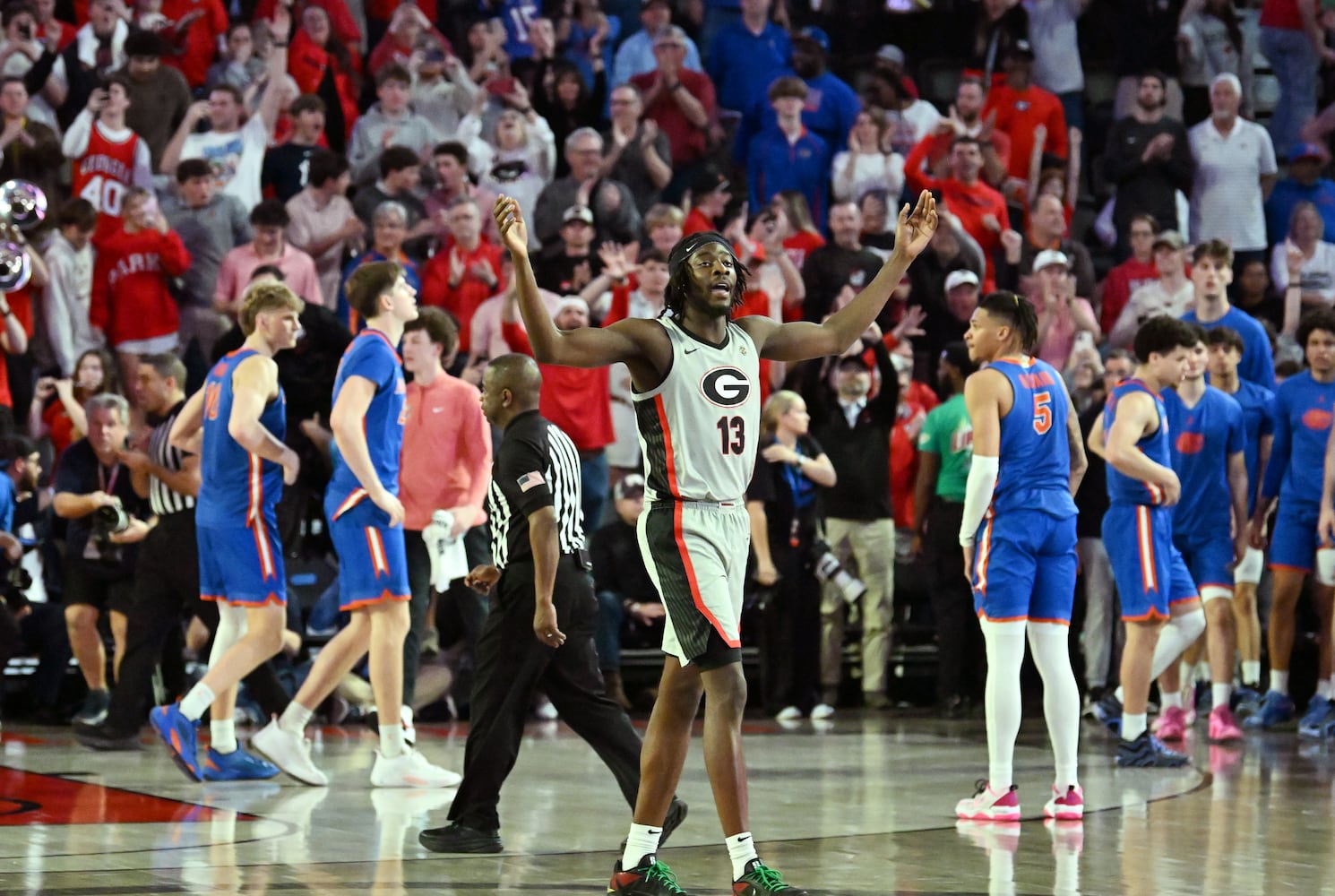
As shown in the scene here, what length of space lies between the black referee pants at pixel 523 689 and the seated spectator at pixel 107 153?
7.00 metres

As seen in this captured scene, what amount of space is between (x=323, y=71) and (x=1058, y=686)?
890 cm

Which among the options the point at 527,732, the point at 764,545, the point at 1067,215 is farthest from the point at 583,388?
the point at 1067,215

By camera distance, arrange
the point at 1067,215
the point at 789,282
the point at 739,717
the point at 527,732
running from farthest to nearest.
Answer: the point at 1067,215 → the point at 789,282 → the point at 527,732 → the point at 739,717

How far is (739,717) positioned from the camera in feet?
17.1

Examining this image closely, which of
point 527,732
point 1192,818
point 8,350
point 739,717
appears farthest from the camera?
point 8,350

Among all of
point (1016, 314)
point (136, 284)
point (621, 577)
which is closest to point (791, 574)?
point (621, 577)

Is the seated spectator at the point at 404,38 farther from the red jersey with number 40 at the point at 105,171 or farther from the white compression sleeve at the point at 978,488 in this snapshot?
the white compression sleeve at the point at 978,488

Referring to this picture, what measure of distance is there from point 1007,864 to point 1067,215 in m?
9.75

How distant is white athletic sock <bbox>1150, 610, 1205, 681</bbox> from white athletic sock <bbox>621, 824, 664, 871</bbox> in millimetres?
4743

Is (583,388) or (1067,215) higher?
(1067,215)

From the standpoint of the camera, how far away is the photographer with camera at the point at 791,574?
11570mm

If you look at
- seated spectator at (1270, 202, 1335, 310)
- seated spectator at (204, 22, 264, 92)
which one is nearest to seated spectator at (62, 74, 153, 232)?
seated spectator at (204, 22, 264, 92)

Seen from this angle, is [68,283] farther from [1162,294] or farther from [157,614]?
[1162,294]

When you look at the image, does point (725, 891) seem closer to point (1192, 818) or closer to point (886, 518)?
point (1192, 818)
